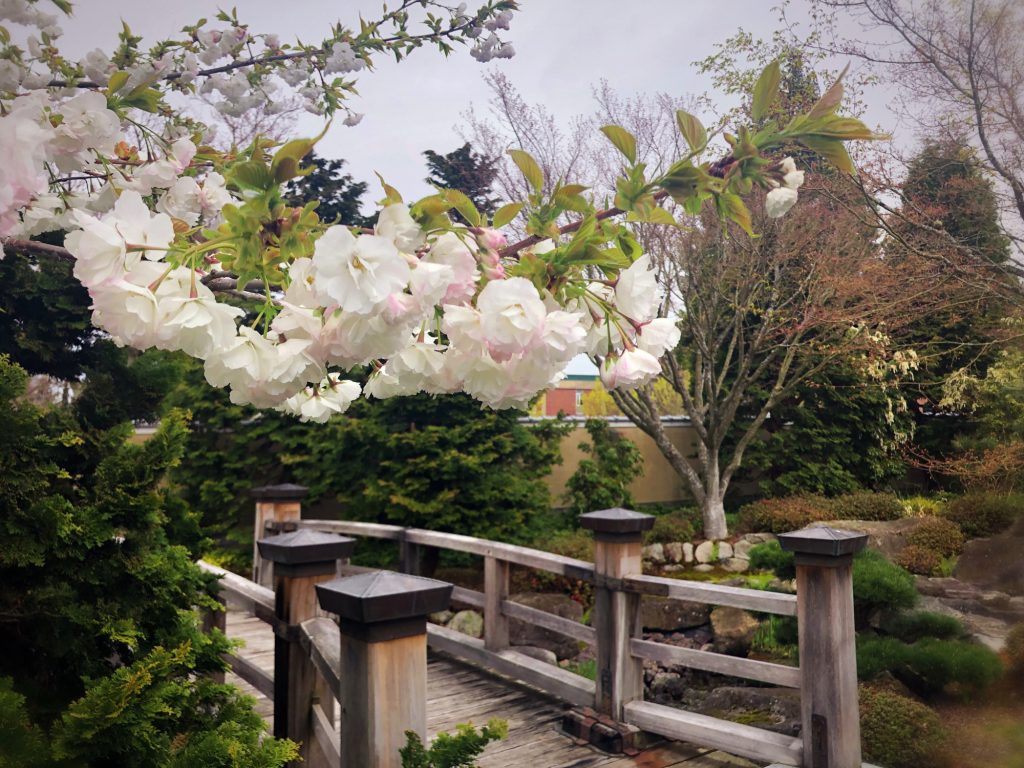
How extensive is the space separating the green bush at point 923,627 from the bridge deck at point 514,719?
260cm

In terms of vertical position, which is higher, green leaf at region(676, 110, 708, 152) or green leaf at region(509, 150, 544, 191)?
green leaf at region(676, 110, 708, 152)

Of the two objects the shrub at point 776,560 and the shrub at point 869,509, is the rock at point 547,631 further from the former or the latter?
the shrub at point 869,509

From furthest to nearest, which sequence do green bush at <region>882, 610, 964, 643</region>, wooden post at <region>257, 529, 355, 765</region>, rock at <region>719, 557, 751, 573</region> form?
rock at <region>719, 557, 751, 573</region>, green bush at <region>882, 610, 964, 643</region>, wooden post at <region>257, 529, 355, 765</region>

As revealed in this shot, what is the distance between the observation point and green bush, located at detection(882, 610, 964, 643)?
5.16m

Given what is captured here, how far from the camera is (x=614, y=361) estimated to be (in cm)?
100

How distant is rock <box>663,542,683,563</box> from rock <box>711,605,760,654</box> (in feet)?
6.60

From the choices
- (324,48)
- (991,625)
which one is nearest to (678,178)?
(324,48)

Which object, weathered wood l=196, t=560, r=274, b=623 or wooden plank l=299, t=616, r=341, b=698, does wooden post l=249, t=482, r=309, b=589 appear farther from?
wooden plank l=299, t=616, r=341, b=698

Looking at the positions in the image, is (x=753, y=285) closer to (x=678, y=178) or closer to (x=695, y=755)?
(x=695, y=755)

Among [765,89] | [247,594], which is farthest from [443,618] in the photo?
[765,89]

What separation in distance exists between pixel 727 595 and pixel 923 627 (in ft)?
9.40

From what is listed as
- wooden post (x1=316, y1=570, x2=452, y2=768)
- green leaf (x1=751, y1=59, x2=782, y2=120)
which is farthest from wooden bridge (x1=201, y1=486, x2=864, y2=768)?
green leaf (x1=751, y1=59, x2=782, y2=120)

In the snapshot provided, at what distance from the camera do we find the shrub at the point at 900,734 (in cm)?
371

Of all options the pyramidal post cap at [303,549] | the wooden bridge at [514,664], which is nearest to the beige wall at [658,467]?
the wooden bridge at [514,664]
